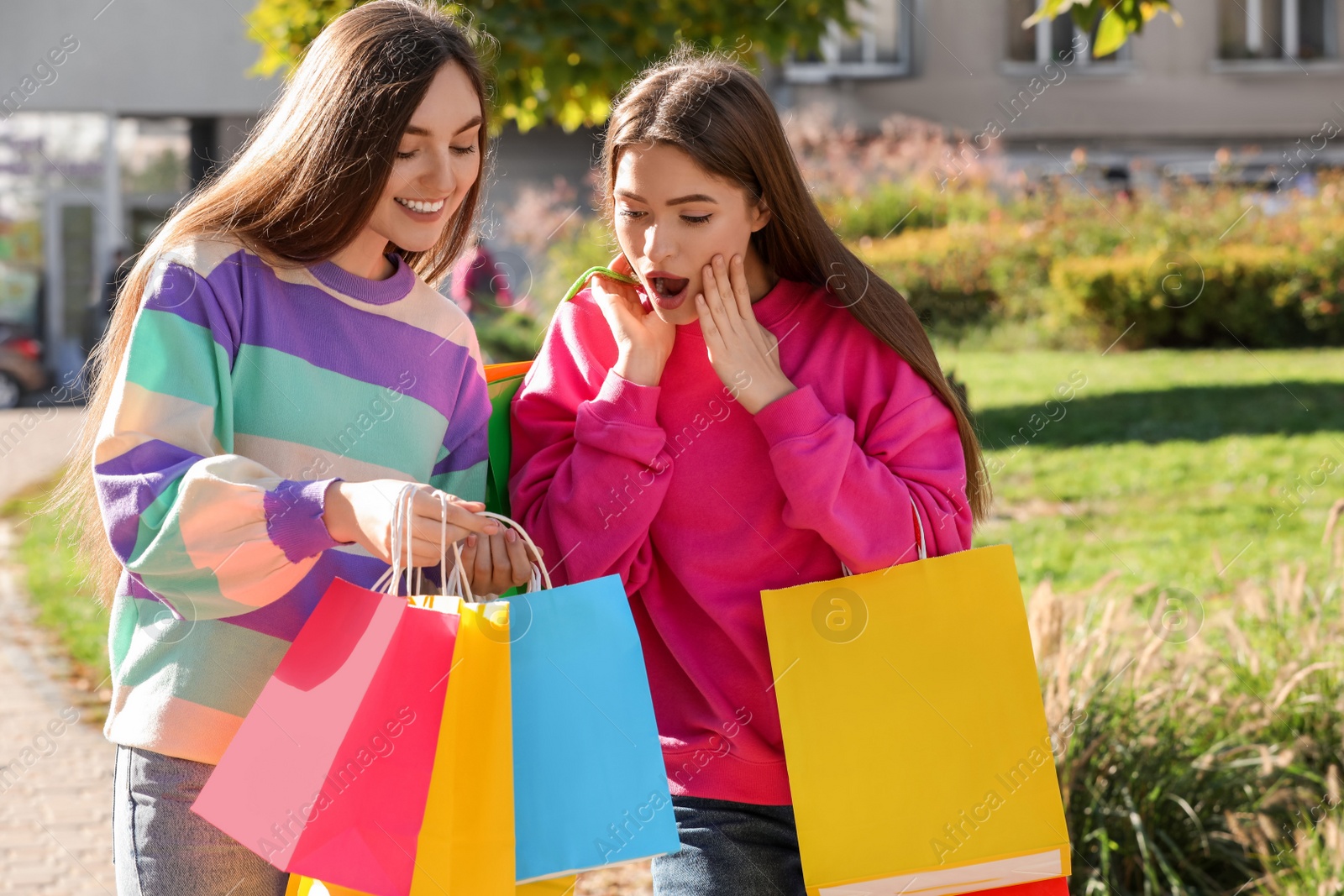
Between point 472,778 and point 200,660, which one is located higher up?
point 200,660

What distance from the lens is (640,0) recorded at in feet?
19.2

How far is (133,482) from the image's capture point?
5.46 ft

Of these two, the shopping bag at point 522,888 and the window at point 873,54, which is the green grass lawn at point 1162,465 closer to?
the shopping bag at point 522,888

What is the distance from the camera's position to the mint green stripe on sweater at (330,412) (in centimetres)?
185

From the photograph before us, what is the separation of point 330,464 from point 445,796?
1.73 ft

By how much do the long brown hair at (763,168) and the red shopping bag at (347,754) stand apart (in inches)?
32.0

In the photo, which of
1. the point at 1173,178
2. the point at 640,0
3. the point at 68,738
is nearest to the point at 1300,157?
the point at 1173,178

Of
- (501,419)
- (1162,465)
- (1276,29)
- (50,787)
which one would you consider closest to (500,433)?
(501,419)

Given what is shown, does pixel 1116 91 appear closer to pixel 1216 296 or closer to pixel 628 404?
pixel 1216 296

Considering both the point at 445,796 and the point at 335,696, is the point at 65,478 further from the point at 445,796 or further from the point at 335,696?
the point at 445,796

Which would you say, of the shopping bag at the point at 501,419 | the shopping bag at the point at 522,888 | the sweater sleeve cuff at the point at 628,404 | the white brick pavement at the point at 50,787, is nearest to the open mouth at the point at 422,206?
the shopping bag at the point at 501,419

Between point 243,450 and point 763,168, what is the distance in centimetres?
91

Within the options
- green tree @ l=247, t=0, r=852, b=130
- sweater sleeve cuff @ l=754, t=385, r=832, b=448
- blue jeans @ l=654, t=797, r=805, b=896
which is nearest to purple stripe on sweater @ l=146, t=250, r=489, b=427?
sweater sleeve cuff @ l=754, t=385, r=832, b=448

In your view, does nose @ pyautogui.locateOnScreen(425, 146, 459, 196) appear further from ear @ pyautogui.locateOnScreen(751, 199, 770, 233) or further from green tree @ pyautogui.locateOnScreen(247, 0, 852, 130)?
green tree @ pyautogui.locateOnScreen(247, 0, 852, 130)
